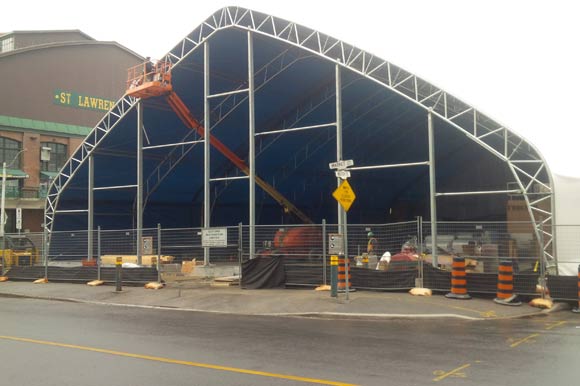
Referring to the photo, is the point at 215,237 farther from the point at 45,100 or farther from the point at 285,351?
the point at 45,100

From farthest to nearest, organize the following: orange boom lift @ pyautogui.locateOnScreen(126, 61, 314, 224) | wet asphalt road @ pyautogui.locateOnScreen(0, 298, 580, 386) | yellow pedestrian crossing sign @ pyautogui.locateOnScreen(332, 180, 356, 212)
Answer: orange boom lift @ pyautogui.locateOnScreen(126, 61, 314, 224), yellow pedestrian crossing sign @ pyautogui.locateOnScreen(332, 180, 356, 212), wet asphalt road @ pyautogui.locateOnScreen(0, 298, 580, 386)

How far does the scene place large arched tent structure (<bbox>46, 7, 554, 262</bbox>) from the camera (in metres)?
22.1

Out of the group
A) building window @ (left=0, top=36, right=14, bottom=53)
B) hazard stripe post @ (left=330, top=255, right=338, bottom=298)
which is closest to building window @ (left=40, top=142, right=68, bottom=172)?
building window @ (left=0, top=36, right=14, bottom=53)

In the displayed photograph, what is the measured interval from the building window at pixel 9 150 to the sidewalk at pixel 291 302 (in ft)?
108

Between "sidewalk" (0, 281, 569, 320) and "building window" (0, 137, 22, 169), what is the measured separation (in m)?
33.0

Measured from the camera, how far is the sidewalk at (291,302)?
13805mm

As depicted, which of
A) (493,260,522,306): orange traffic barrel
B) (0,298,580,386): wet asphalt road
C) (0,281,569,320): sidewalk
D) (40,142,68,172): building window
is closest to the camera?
(0,298,580,386): wet asphalt road

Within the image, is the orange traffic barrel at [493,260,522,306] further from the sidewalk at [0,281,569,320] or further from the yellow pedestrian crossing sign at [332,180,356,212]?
the yellow pedestrian crossing sign at [332,180,356,212]

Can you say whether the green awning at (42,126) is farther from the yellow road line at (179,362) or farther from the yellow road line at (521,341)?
the yellow road line at (521,341)

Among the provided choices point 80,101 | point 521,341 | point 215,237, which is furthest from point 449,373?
point 80,101

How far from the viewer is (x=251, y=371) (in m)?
7.79

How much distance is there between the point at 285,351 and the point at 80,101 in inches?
2115

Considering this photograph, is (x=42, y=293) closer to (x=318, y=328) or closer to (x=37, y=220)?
(x=318, y=328)

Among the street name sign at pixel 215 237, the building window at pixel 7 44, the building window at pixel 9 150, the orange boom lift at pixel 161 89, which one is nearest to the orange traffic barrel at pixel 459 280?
the street name sign at pixel 215 237
